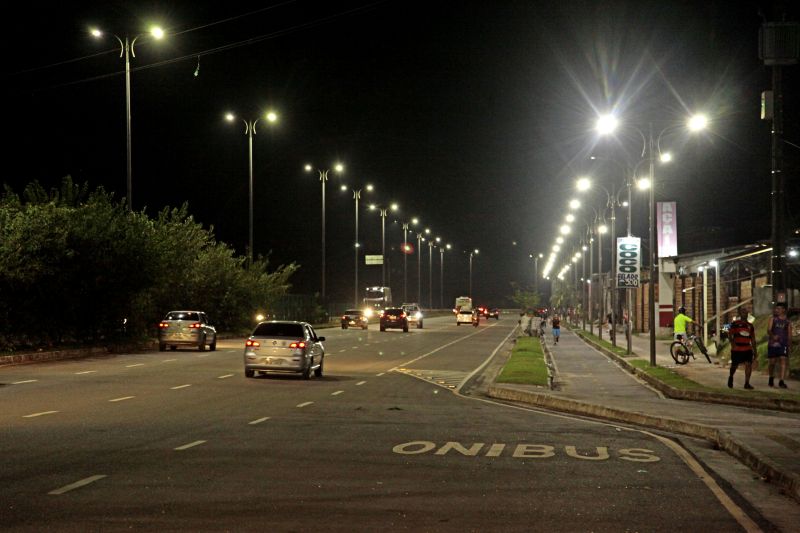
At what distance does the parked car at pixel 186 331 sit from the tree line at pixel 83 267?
2578 millimetres

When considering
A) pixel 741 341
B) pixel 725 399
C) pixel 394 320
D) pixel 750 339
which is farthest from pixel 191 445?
pixel 394 320

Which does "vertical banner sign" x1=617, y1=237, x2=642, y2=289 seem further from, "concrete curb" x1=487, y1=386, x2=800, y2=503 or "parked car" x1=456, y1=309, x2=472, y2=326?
"parked car" x1=456, y1=309, x2=472, y2=326

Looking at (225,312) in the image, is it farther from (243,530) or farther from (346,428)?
(243,530)

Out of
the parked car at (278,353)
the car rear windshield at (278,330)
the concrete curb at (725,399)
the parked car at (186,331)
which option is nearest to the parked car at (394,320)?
the parked car at (186,331)

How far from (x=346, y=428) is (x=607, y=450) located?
425cm

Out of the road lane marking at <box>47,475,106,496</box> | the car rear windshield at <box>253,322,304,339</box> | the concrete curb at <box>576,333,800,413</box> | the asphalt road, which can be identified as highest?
the car rear windshield at <box>253,322,304,339</box>

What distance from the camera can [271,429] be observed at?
16.7 m

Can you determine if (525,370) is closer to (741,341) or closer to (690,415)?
(741,341)

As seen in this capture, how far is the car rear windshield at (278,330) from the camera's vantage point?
95.5ft

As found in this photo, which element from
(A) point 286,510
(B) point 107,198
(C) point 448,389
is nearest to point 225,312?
(B) point 107,198

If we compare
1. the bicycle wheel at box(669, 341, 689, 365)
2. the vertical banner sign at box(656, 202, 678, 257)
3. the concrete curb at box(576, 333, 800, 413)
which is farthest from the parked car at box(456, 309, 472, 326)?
the concrete curb at box(576, 333, 800, 413)

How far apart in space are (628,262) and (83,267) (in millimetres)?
21584

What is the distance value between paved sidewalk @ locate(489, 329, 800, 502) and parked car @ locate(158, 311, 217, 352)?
17.1m

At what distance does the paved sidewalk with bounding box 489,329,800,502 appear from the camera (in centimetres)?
1362
